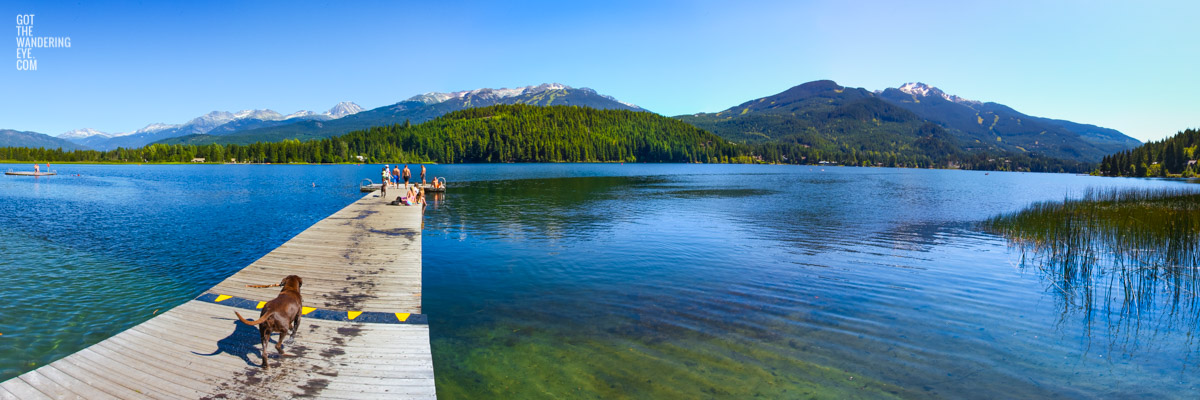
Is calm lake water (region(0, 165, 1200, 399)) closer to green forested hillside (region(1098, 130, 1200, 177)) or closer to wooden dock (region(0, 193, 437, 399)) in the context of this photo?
wooden dock (region(0, 193, 437, 399))

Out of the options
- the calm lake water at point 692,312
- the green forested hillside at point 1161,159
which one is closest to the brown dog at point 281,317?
the calm lake water at point 692,312

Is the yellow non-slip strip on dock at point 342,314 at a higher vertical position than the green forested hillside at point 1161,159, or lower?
lower

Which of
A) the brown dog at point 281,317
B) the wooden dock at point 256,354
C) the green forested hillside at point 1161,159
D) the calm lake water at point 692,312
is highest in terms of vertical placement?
the green forested hillside at point 1161,159

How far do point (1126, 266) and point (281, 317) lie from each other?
25827mm

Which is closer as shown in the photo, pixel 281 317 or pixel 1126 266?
pixel 281 317

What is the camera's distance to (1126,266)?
17953 mm

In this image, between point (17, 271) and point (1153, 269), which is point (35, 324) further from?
point (1153, 269)

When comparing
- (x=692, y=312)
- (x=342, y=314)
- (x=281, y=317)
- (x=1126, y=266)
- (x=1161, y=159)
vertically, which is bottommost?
(x=692, y=312)

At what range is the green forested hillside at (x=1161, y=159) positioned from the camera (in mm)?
114688

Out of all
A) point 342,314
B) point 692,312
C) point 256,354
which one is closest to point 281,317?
point 256,354

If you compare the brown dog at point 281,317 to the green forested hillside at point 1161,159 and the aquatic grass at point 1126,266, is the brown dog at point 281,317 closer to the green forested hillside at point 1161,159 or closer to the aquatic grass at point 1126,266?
the aquatic grass at point 1126,266

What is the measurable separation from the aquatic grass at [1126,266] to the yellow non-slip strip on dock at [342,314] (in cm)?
1571

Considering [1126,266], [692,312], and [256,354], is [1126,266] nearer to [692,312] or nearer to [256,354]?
[692,312]

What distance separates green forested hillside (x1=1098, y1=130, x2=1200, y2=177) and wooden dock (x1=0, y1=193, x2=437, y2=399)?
167m
